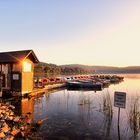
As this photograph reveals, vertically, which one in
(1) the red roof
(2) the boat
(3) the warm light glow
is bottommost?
(2) the boat

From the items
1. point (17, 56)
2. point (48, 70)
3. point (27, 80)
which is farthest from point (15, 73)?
point (48, 70)

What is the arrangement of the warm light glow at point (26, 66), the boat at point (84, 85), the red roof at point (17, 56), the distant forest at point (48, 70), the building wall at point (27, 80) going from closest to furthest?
1. the red roof at point (17, 56)
2. the building wall at point (27, 80)
3. the warm light glow at point (26, 66)
4. the boat at point (84, 85)
5. the distant forest at point (48, 70)

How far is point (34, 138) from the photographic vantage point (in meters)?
12.4

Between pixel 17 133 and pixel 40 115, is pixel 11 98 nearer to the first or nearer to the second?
pixel 40 115

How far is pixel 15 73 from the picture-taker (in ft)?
89.8

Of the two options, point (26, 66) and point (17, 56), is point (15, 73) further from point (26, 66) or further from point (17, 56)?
point (17, 56)

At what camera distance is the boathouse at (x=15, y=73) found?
88.8 feet

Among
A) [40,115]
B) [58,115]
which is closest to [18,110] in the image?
[40,115]

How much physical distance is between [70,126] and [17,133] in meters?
4.66

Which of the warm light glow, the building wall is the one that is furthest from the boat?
the warm light glow

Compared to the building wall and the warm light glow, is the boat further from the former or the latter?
the warm light glow

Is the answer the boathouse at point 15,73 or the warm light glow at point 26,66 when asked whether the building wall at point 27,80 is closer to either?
the boathouse at point 15,73

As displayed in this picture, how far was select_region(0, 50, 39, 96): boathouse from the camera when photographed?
27.1 metres

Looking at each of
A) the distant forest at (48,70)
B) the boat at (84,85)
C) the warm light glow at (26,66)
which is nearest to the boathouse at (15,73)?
the warm light glow at (26,66)
